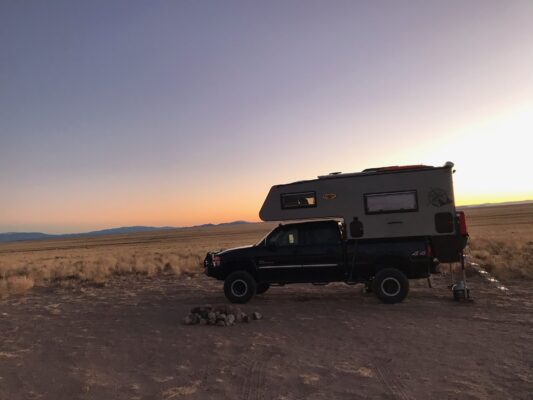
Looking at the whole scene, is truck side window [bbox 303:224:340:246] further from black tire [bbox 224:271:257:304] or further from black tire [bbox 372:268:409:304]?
black tire [bbox 224:271:257:304]

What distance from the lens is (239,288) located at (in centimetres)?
1145

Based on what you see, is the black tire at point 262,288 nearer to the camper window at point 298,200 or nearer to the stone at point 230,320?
the camper window at point 298,200

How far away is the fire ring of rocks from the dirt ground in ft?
0.70

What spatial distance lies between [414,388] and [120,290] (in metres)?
11.2

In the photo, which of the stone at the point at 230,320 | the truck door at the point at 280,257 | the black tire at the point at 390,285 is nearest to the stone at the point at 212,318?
the stone at the point at 230,320

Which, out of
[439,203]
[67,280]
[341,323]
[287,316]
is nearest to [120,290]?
[67,280]

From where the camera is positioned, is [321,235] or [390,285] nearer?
[390,285]

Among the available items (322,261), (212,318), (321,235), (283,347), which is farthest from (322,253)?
(283,347)

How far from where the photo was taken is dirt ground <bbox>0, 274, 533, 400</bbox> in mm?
5613

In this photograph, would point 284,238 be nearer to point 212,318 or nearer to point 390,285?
point 390,285

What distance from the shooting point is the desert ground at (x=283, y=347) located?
18.5 feet

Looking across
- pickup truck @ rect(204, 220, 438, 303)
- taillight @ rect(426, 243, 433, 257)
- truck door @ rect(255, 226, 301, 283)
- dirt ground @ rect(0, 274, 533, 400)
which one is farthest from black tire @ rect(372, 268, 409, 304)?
truck door @ rect(255, 226, 301, 283)

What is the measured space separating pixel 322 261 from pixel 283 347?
4008 mm

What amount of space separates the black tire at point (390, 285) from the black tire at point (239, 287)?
2.85m
